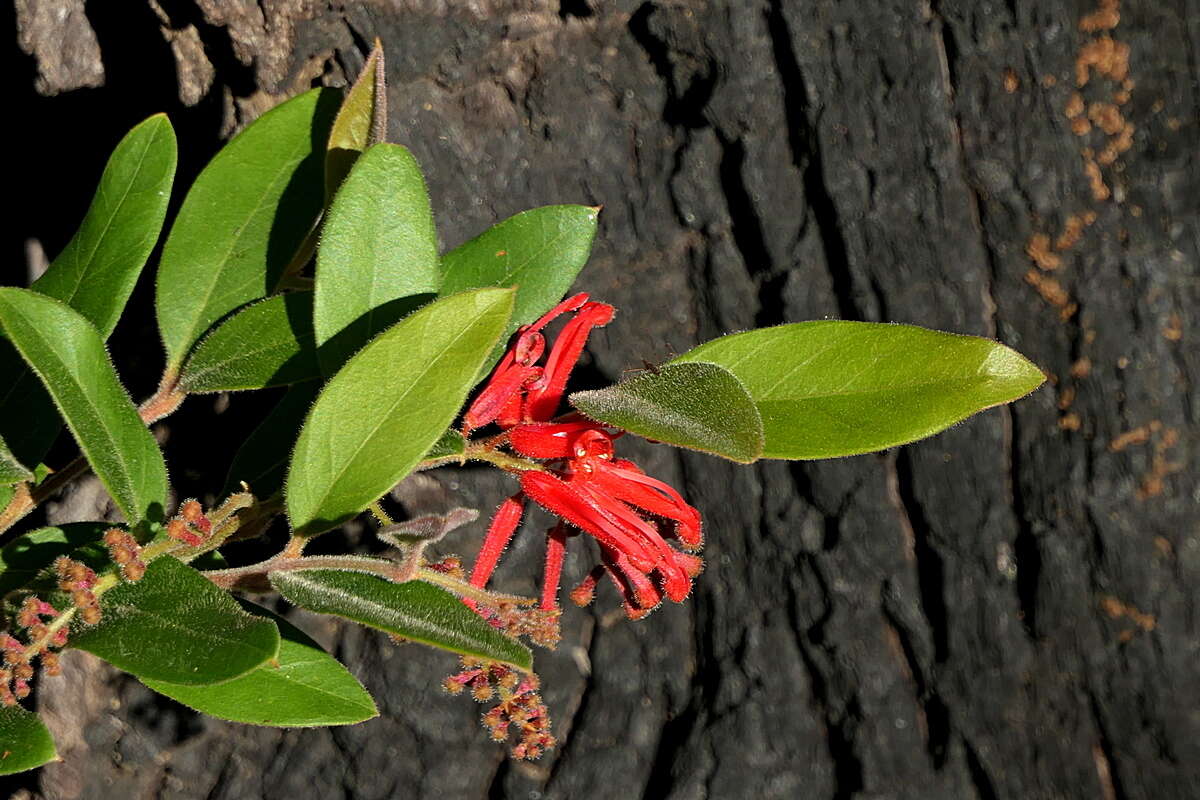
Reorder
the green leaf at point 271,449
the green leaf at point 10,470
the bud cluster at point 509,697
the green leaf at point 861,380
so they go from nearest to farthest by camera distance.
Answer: the green leaf at point 861,380 < the bud cluster at point 509,697 < the green leaf at point 10,470 < the green leaf at point 271,449

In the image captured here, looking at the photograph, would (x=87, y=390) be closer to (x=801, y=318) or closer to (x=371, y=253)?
(x=371, y=253)

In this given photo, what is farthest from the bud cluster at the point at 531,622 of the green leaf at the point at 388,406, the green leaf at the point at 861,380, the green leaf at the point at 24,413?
the green leaf at the point at 24,413

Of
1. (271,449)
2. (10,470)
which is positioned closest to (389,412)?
(271,449)

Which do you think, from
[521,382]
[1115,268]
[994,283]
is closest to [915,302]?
[994,283]

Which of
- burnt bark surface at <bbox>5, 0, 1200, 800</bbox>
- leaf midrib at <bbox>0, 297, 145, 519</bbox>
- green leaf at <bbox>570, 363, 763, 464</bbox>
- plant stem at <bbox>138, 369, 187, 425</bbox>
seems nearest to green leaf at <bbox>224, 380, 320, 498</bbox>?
plant stem at <bbox>138, 369, 187, 425</bbox>

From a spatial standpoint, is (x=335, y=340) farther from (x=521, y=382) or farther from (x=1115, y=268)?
(x=1115, y=268)

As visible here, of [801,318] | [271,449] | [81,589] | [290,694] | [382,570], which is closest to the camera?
[81,589]

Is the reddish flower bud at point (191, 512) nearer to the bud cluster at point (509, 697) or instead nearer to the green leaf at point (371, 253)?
the green leaf at point (371, 253)
